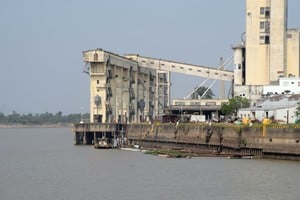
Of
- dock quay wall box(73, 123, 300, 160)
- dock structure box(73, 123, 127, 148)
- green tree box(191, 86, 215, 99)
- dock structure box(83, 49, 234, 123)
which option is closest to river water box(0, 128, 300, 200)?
dock quay wall box(73, 123, 300, 160)

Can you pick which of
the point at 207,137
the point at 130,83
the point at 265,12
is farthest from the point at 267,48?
the point at 207,137

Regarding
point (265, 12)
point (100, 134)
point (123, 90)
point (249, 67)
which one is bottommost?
point (100, 134)

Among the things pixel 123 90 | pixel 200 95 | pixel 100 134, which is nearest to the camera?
pixel 100 134

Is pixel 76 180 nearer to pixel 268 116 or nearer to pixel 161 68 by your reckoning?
pixel 268 116

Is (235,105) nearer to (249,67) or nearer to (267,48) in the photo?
(249,67)

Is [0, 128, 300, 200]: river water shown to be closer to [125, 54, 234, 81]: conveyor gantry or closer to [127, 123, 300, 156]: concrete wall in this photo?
[127, 123, 300, 156]: concrete wall

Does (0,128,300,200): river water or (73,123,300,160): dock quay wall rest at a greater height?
(73,123,300,160): dock quay wall

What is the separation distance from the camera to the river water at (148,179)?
48719mm

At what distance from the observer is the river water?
1918 inches

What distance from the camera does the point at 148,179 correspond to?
56.9m

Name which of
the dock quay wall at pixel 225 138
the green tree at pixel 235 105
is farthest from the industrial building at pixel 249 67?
the dock quay wall at pixel 225 138

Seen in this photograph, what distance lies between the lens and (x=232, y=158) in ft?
239

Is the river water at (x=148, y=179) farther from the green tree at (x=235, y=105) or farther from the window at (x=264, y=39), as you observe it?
the window at (x=264, y=39)

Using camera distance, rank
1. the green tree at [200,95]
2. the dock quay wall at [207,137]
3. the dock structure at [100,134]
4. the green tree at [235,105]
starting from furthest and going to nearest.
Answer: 1. the green tree at [200,95]
2. the green tree at [235,105]
3. the dock structure at [100,134]
4. the dock quay wall at [207,137]
